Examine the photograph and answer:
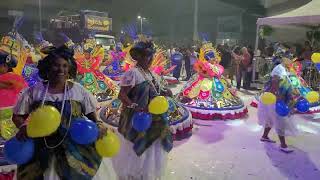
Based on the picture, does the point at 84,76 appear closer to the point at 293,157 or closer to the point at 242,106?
the point at 242,106

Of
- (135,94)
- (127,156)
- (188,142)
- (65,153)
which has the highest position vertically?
(135,94)

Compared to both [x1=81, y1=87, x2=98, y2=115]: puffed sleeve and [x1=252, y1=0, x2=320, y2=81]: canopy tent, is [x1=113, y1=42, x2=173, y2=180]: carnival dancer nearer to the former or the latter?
[x1=81, y1=87, x2=98, y2=115]: puffed sleeve

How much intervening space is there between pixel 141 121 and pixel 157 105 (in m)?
0.23

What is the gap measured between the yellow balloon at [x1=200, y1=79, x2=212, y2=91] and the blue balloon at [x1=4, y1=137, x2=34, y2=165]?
6109mm

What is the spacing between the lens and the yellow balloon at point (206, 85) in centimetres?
834

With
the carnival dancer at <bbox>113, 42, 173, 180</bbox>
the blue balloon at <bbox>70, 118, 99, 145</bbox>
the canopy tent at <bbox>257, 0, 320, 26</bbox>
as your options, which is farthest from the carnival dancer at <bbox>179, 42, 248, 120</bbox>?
the blue balloon at <bbox>70, 118, 99, 145</bbox>

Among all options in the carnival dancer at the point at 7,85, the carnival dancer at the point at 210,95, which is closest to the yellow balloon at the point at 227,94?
the carnival dancer at the point at 210,95

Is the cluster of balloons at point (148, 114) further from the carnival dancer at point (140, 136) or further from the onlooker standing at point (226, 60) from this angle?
the onlooker standing at point (226, 60)

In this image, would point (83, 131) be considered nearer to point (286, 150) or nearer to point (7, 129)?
point (7, 129)

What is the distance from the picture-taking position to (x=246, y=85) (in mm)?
13562

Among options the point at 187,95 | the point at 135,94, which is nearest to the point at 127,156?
the point at 135,94

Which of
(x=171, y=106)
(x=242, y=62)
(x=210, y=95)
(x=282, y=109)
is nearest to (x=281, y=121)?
(x=282, y=109)

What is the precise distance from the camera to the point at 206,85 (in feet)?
27.5

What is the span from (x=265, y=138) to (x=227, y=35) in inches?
830
